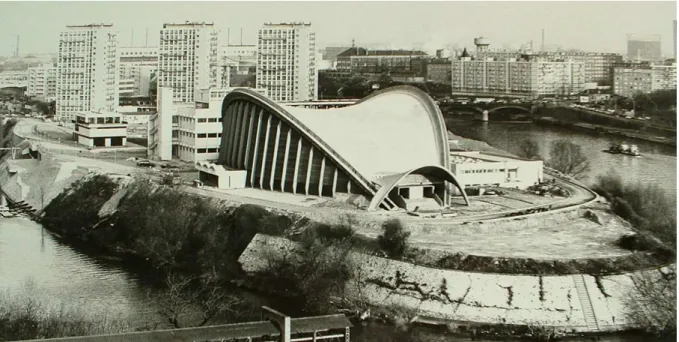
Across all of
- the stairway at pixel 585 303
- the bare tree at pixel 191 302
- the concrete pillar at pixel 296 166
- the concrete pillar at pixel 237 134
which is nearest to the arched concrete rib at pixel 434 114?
the concrete pillar at pixel 296 166

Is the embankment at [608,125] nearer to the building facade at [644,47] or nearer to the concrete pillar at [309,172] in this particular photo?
the building facade at [644,47]

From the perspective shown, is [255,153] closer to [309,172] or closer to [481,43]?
[309,172]

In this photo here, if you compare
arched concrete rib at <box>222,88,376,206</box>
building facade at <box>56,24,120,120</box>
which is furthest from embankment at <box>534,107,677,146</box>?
building facade at <box>56,24,120,120</box>

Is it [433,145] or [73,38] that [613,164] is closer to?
[433,145]

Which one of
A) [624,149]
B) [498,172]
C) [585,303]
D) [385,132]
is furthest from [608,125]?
[585,303]

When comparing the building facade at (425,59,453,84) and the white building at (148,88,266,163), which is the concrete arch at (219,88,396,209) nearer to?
the white building at (148,88,266,163)

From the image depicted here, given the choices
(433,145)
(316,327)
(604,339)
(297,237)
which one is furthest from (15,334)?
(433,145)
